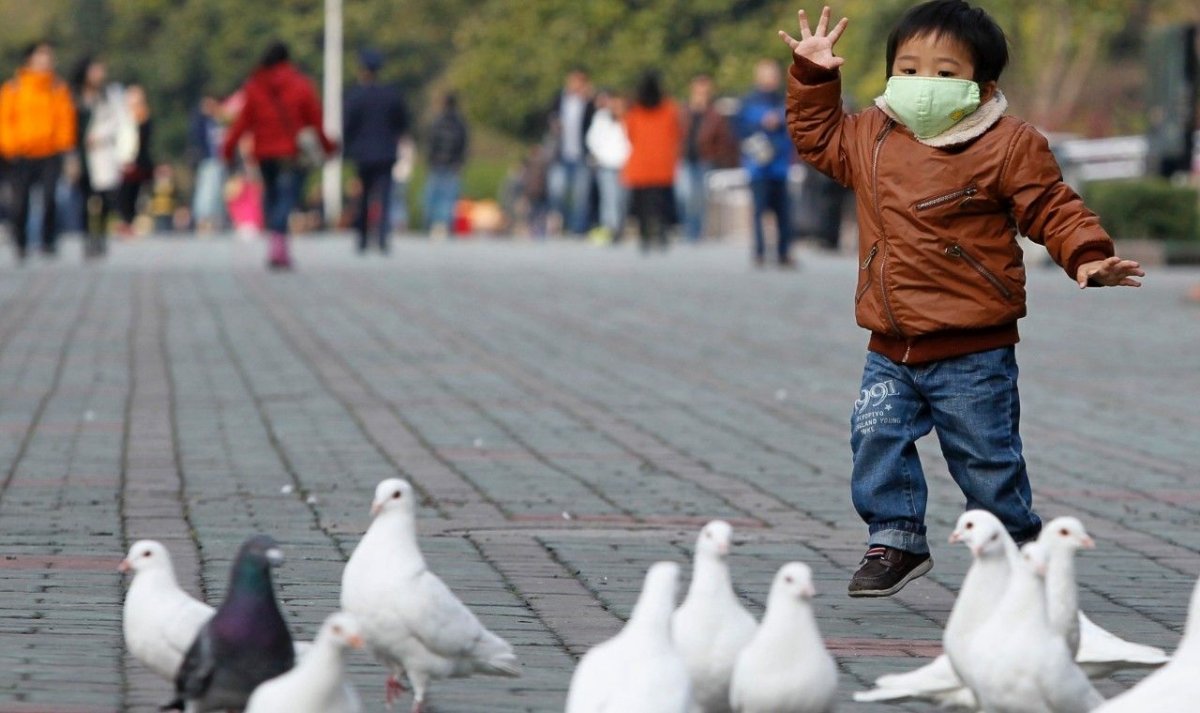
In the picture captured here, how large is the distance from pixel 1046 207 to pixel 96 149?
21.6 meters

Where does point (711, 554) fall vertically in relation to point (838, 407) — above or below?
above

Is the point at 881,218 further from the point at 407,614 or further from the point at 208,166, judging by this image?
the point at 208,166

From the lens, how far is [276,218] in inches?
837

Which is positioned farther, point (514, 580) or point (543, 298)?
point (543, 298)

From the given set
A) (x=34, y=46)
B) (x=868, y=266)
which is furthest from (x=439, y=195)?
(x=868, y=266)

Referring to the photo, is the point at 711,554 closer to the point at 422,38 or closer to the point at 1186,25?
the point at 1186,25

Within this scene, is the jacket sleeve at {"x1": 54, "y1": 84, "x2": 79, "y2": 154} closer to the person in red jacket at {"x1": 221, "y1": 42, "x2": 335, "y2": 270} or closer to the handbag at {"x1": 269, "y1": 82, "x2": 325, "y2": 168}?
the person in red jacket at {"x1": 221, "y1": 42, "x2": 335, "y2": 270}

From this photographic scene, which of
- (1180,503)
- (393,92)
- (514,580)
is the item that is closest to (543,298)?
(393,92)

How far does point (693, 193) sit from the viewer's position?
3234 centimetres

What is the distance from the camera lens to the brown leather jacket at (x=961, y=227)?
577 cm

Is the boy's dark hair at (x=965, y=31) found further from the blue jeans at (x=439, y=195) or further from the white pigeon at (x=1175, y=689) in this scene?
the blue jeans at (x=439, y=195)

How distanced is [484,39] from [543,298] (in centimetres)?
3780

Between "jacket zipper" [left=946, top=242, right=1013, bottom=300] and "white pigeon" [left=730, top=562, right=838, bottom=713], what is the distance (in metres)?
1.89

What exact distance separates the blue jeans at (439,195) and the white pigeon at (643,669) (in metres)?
30.1
